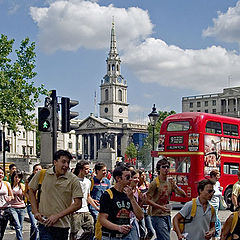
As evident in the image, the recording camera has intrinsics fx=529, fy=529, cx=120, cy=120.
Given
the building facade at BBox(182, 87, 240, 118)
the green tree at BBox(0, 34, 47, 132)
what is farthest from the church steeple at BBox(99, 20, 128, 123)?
the green tree at BBox(0, 34, 47, 132)

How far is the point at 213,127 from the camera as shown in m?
21.1

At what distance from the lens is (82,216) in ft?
29.8

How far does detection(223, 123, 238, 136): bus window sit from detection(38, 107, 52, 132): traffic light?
1105 centimetres

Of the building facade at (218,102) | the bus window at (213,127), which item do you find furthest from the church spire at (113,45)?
the bus window at (213,127)

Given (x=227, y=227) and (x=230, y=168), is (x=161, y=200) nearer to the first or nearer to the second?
(x=227, y=227)

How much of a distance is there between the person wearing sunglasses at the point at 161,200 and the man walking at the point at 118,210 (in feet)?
7.09

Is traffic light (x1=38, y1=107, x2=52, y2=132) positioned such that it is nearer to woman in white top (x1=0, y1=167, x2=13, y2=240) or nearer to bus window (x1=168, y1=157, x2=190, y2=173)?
woman in white top (x1=0, y1=167, x2=13, y2=240)

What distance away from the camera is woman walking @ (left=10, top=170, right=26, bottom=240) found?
1027 cm

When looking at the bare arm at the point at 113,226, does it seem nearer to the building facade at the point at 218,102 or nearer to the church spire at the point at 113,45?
the building facade at the point at 218,102

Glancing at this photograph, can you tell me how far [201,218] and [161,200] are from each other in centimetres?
180

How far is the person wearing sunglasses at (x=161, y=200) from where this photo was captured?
7.83 meters

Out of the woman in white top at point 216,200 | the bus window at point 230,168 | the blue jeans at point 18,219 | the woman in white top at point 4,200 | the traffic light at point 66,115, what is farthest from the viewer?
the bus window at point 230,168

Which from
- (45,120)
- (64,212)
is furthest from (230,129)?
(64,212)

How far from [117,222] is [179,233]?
32.1 inches
